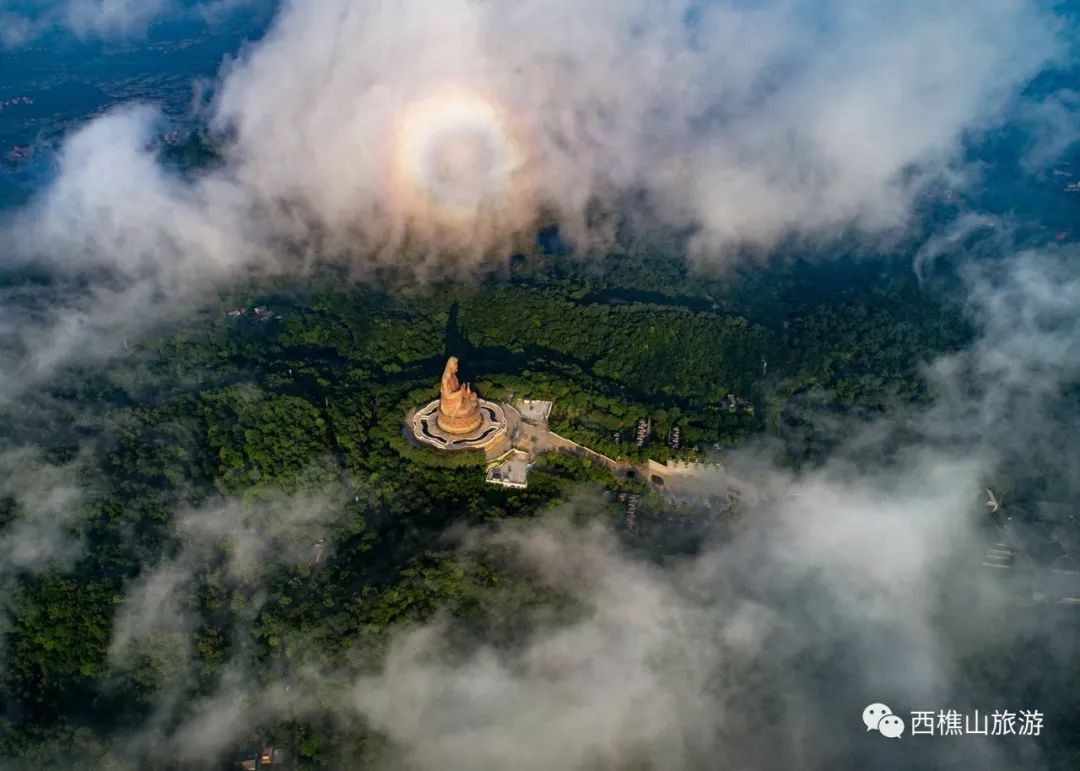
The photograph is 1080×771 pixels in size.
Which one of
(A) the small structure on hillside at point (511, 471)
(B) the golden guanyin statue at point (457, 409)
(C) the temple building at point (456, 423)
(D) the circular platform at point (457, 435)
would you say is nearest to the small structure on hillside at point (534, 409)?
(D) the circular platform at point (457, 435)

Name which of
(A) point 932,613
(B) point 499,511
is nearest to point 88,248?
(B) point 499,511

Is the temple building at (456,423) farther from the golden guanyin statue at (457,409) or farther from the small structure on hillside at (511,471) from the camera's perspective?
the small structure on hillside at (511,471)

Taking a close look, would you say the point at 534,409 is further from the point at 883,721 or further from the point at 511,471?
the point at 883,721

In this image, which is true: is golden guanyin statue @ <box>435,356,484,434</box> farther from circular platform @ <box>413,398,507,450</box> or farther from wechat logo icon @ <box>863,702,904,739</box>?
wechat logo icon @ <box>863,702,904,739</box>

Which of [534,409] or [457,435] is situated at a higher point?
[534,409]

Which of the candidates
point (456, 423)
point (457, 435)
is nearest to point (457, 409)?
point (456, 423)

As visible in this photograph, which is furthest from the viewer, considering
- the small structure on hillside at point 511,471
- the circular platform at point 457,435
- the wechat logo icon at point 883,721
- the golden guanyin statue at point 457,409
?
the circular platform at point 457,435

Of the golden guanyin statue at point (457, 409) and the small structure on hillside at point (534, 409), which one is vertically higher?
the small structure on hillside at point (534, 409)

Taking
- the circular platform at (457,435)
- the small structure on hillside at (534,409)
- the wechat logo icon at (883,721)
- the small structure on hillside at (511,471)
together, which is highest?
the small structure on hillside at (534,409)
